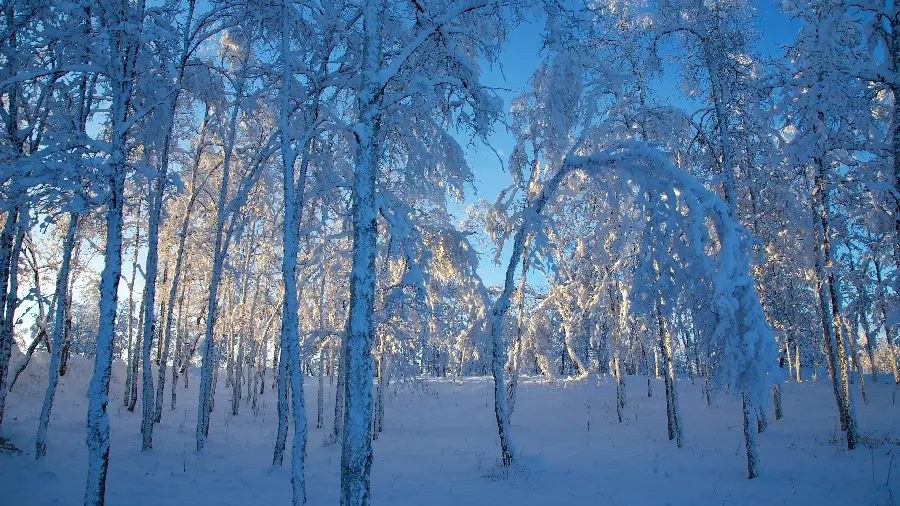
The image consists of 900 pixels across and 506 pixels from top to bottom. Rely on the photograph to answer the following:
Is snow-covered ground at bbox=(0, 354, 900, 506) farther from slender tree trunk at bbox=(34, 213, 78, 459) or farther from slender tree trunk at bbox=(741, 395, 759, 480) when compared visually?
slender tree trunk at bbox=(34, 213, 78, 459)

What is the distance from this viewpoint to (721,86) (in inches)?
395

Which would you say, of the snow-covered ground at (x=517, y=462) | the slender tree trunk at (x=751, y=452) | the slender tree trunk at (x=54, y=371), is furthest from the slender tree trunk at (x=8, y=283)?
the slender tree trunk at (x=751, y=452)

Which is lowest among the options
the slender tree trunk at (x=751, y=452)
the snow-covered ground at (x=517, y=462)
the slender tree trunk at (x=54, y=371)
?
the snow-covered ground at (x=517, y=462)

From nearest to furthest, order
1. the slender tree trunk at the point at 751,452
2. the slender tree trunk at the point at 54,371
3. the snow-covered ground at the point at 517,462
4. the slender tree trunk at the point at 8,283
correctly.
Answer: the slender tree trunk at the point at 8,283 < the snow-covered ground at the point at 517,462 < the slender tree trunk at the point at 751,452 < the slender tree trunk at the point at 54,371

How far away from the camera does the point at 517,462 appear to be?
9070 millimetres

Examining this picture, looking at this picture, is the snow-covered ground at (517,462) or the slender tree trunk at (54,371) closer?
the snow-covered ground at (517,462)

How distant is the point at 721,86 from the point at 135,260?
1961 centimetres

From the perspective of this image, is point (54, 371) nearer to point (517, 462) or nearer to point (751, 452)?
point (517, 462)

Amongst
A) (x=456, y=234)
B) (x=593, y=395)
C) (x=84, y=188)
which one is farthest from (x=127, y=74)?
(x=593, y=395)

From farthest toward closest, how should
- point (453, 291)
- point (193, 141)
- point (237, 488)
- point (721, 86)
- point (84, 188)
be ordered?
point (193, 141), point (453, 291), point (721, 86), point (237, 488), point (84, 188)

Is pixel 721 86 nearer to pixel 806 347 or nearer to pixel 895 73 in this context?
pixel 895 73

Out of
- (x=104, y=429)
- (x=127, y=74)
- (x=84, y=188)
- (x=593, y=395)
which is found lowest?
(x=593, y=395)

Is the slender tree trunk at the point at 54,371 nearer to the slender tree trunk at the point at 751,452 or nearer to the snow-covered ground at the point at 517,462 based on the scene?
the snow-covered ground at the point at 517,462

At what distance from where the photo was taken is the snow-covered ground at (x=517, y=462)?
7.50 metres
